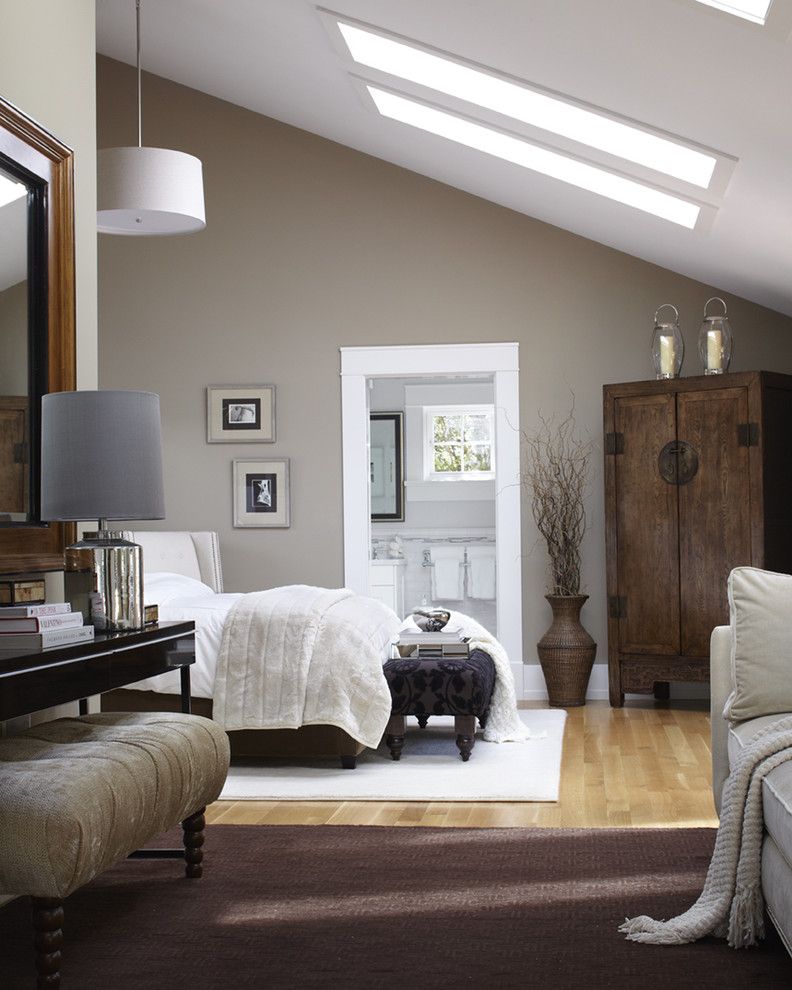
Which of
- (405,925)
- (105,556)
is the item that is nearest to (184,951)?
(405,925)

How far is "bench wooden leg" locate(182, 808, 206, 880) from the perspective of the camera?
3.26m

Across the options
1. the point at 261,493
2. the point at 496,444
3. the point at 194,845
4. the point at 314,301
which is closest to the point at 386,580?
the point at 261,493

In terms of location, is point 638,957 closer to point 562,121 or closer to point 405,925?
point 405,925

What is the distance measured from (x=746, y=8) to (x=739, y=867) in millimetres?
2379

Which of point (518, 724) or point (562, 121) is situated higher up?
point (562, 121)

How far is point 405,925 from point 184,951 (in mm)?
533

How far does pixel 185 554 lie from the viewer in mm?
6715

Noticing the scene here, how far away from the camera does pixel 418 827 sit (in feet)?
12.7

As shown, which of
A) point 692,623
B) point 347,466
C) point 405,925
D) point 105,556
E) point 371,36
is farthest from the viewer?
point 347,466

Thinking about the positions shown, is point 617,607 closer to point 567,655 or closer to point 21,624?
point 567,655

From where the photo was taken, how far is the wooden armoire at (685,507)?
6.09 m

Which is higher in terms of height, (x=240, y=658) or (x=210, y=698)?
(x=240, y=658)

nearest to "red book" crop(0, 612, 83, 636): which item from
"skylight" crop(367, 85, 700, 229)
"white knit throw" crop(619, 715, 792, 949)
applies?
"white knit throw" crop(619, 715, 792, 949)

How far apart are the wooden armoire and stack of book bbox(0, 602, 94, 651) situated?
4166 mm
